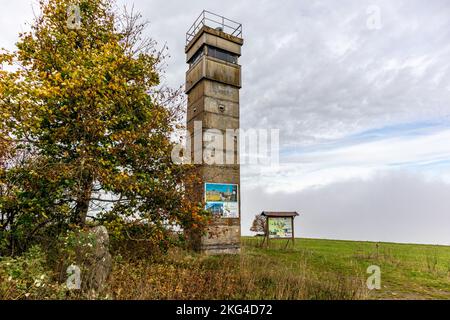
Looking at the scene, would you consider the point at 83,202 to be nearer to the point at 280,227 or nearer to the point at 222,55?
the point at 222,55

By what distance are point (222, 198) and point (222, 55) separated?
9443 millimetres

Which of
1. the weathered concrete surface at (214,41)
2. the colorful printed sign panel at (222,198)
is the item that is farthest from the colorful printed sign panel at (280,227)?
the weathered concrete surface at (214,41)

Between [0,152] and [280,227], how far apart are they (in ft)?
52.6

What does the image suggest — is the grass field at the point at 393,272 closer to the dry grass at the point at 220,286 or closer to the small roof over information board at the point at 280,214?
the dry grass at the point at 220,286

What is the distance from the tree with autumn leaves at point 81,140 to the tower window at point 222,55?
7.50 metres

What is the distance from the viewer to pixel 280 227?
62.4 feet

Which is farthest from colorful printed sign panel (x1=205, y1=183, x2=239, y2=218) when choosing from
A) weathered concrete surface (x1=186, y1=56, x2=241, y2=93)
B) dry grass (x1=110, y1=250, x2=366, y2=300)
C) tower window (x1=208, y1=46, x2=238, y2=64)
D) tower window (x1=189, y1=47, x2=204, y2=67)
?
tower window (x1=189, y1=47, x2=204, y2=67)

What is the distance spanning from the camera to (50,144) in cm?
894

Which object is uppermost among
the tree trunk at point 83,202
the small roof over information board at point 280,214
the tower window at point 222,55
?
the tower window at point 222,55

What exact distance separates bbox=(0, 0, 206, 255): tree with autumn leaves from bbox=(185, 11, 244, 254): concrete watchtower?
5.61m

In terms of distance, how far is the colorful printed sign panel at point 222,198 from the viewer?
15.8m
